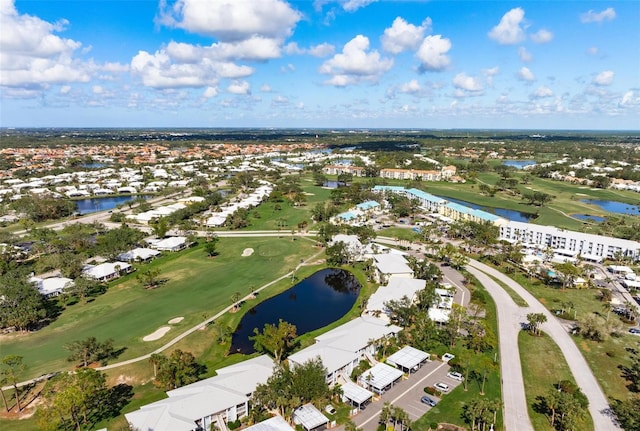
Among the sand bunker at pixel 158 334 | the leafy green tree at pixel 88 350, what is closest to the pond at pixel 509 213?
the sand bunker at pixel 158 334

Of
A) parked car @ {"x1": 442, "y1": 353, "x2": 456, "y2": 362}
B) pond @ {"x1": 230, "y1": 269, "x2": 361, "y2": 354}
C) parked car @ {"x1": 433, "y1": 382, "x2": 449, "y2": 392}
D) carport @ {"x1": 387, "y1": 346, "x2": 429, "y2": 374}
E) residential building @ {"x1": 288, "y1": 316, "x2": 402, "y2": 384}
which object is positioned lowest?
pond @ {"x1": 230, "y1": 269, "x2": 361, "y2": 354}

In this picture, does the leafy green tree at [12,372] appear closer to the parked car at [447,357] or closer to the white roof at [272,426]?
the white roof at [272,426]

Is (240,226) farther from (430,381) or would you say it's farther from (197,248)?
(430,381)

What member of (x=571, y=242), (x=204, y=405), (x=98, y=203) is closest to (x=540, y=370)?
(x=204, y=405)

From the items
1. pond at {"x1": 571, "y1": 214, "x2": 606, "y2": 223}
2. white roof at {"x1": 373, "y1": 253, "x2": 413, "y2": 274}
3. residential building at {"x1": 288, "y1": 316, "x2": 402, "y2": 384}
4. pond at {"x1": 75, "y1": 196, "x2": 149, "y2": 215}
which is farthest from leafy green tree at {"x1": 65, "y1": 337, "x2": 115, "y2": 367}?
pond at {"x1": 571, "y1": 214, "x2": 606, "y2": 223}

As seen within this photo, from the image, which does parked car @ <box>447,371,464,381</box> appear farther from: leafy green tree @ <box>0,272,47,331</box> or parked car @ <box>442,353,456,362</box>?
leafy green tree @ <box>0,272,47,331</box>

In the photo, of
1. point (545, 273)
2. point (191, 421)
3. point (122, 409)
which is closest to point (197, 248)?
point (122, 409)
